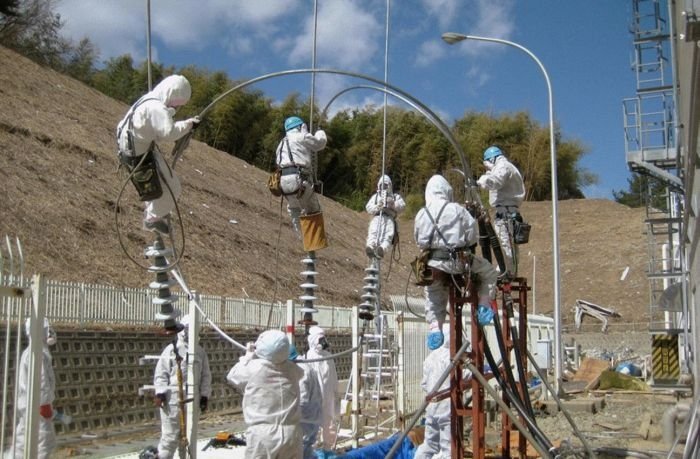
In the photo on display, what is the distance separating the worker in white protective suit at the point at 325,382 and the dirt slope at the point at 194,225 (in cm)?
222

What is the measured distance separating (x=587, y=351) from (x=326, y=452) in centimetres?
2597

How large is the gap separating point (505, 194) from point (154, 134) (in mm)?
5465

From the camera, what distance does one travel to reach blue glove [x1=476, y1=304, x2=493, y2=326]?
9048 millimetres

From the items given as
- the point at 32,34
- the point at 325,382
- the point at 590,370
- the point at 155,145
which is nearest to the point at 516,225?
the point at 325,382

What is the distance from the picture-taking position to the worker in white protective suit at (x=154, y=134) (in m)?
7.52

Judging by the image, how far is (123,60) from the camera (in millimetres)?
60594

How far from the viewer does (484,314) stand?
934 centimetres

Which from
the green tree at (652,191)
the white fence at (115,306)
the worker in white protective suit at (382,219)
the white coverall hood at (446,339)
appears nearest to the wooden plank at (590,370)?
the green tree at (652,191)

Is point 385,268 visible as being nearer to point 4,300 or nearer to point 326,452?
point 326,452

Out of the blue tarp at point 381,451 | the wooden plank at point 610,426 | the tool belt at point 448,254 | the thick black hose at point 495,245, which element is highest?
the thick black hose at point 495,245

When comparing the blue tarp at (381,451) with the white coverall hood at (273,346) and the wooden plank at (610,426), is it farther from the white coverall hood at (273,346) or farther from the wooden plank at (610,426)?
the wooden plank at (610,426)

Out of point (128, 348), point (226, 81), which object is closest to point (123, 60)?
point (226, 81)

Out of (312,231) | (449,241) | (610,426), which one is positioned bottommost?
(610,426)

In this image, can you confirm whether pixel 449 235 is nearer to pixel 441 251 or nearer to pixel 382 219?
pixel 441 251
